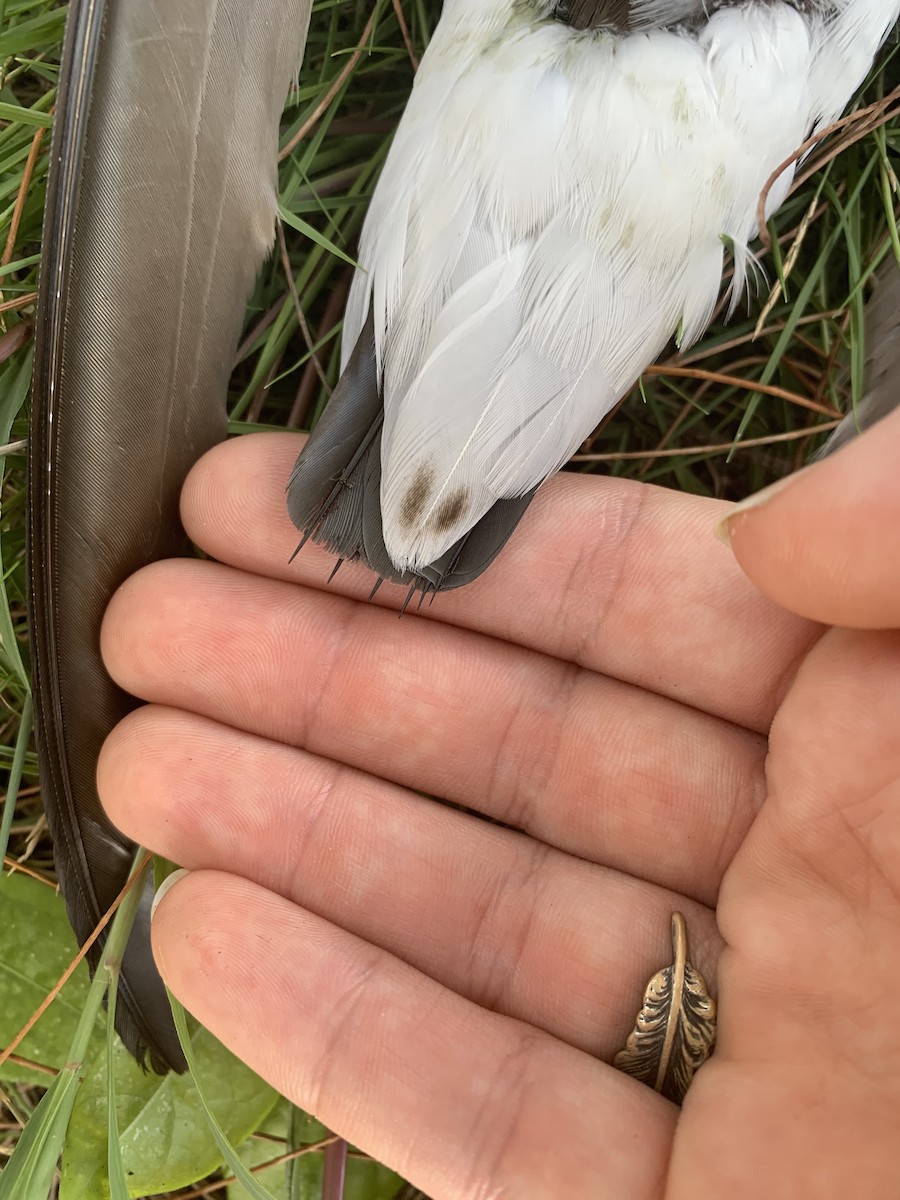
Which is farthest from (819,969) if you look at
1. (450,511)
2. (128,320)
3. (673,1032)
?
(128,320)

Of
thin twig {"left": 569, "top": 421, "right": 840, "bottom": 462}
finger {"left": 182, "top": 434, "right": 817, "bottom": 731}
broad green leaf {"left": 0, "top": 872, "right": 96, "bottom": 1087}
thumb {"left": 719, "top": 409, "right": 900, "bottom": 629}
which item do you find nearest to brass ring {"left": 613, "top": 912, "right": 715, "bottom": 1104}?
finger {"left": 182, "top": 434, "right": 817, "bottom": 731}

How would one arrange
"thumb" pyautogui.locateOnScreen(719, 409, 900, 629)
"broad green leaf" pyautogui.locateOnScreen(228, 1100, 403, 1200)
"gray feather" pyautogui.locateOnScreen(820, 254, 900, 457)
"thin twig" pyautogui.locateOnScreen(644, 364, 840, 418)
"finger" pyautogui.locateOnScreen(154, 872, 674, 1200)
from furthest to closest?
"broad green leaf" pyautogui.locateOnScreen(228, 1100, 403, 1200), "thin twig" pyautogui.locateOnScreen(644, 364, 840, 418), "gray feather" pyautogui.locateOnScreen(820, 254, 900, 457), "finger" pyautogui.locateOnScreen(154, 872, 674, 1200), "thumb" pyautogui.locateOnScreen(719, 409, 900, 629)

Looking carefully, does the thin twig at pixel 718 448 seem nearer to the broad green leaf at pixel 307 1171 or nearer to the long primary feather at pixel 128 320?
the long primary feather at pixel 128 320

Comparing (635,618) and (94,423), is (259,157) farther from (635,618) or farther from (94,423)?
(635,618)

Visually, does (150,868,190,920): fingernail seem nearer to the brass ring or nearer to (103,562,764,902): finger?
(103,562,764,902): finger

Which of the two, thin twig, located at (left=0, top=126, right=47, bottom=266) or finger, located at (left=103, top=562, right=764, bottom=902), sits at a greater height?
thin twig, located at (left=0, top=126, right=47, bottom=266)

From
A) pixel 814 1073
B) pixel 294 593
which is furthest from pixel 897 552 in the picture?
pixel 294 593

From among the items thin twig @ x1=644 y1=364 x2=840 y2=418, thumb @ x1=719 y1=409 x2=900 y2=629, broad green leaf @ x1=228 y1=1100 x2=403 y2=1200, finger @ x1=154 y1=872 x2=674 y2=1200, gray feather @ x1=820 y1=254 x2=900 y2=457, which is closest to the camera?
thumb @ x1=719 y1=409 x2=900 y2=629
